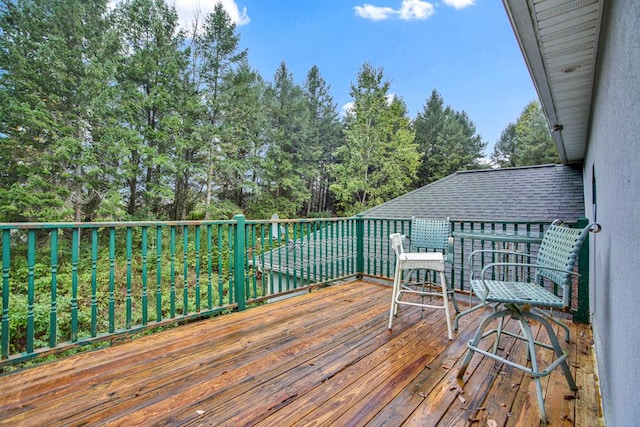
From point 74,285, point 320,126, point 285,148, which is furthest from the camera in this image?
point 320,126

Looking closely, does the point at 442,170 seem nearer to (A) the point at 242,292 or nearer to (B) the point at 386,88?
(B) the point at 386,88

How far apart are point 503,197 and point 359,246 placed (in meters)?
5.24

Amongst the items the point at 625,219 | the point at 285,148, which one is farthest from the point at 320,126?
the point at 625,219

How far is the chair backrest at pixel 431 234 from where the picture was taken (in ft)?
10.9

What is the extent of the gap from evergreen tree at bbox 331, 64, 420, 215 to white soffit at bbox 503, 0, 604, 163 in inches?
544

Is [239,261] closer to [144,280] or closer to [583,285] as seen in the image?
[144,280]

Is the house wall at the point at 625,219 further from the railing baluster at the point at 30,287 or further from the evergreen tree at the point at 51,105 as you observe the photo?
the evergreen tree at the point at 51,105

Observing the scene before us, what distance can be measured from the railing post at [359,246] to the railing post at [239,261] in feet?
→ 6.71

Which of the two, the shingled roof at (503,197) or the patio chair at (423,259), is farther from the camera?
the shingled roof at (503,197)

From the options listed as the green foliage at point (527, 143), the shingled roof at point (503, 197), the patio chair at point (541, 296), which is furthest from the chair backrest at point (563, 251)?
the green foliage at point (527, 143)

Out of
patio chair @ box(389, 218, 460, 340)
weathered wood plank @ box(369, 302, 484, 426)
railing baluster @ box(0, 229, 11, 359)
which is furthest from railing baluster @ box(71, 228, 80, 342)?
patio chair @ box(389, 218, 460, 340)

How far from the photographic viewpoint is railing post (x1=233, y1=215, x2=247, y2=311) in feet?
10.1

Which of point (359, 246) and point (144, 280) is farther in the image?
point (359, 246)

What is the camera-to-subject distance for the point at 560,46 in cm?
197
